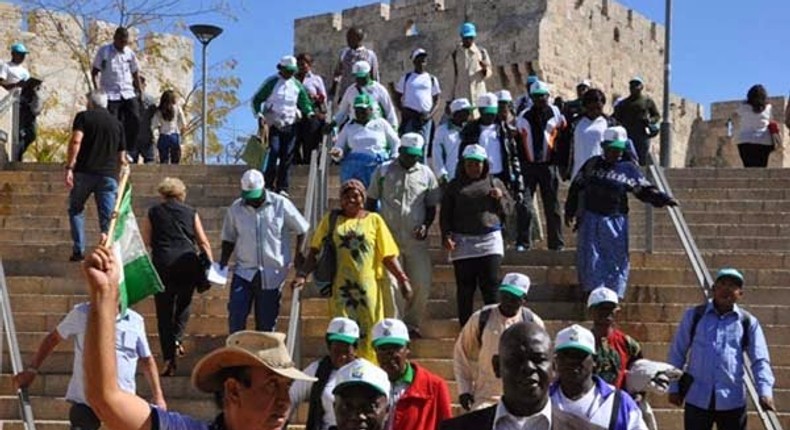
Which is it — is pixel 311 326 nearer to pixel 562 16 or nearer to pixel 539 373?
pixel 539 373

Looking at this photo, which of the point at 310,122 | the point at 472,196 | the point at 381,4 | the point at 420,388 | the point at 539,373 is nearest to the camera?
the point at 539,373

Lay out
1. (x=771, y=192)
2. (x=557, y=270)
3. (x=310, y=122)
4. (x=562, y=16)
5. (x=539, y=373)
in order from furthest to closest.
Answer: (x=562, y=16)
(x=771, y=192)
(x=310, y=122)
(x=557, y=270)
(x=539, y=373)

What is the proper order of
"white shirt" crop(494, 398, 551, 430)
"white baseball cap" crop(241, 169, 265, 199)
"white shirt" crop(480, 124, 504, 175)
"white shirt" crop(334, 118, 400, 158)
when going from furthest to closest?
1. "white shirt" crop(334, 118, 400, 158)
2. "white shirt" crop(480, 124, 504, 175)
3. "white baseball cap" crop(241, 169, 265, 199)
4. "white shirt" crop(494, 398, 551, 430)

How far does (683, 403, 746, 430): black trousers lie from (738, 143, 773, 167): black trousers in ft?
33.7

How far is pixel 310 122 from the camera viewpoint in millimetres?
14023

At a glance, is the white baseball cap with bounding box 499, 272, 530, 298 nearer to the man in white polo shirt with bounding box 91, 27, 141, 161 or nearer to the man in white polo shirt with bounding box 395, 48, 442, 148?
the man in white polo shirt with bounding box 395, 48, 442, 148

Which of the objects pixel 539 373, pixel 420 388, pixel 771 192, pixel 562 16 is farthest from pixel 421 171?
pixel 562 16

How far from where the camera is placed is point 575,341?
5055 millimetres

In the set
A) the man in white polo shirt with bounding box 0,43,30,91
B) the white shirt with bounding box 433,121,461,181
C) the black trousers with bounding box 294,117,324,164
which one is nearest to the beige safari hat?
the white shirt with bounding box 433,121,461,181

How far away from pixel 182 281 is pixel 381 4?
30.1 meters

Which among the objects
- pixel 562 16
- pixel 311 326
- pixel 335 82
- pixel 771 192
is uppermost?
pixel 562 16

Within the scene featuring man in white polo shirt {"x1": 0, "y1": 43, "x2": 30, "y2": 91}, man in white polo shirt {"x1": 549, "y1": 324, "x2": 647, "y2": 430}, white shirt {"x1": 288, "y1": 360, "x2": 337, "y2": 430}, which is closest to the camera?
man in white polo shirt {"x1": 549, "y1": 324, "x2": 647, "y2": 430}

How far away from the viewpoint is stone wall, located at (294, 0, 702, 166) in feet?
116

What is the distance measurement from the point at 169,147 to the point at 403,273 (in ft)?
32.6
